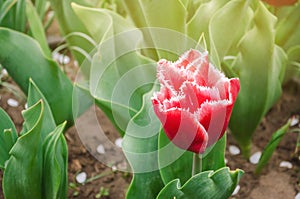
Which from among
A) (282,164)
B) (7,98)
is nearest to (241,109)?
(282,164)

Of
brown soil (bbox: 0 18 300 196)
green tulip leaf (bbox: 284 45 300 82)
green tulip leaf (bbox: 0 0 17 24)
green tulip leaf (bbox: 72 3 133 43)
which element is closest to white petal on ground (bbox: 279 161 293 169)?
brown soil (bbox: 0 18 300 196)

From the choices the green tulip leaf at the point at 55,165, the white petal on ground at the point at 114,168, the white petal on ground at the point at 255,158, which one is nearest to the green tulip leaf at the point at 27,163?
the green tulip leaf at the point at 55,165

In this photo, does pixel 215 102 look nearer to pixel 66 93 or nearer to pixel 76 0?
pixel 66 93

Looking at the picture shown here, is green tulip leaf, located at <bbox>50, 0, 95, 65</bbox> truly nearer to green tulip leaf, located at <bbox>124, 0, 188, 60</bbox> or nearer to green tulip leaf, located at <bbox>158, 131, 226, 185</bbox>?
green tulip leaf, located at <bbox>124, 0, 188, 60</bbox>

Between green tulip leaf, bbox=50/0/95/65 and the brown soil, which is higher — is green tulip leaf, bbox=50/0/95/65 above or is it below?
above

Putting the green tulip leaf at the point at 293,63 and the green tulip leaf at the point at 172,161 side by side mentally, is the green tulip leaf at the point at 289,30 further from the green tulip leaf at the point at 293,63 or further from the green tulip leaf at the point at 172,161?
the green tulip leaf at the point at 172,161
